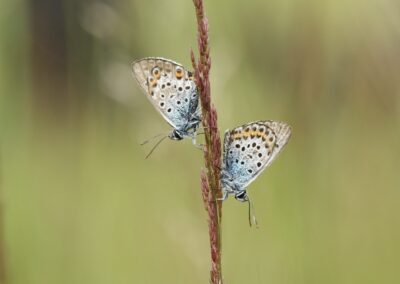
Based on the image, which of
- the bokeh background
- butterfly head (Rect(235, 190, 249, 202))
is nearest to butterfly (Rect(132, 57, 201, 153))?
butterfly head (Rect(235, 190, 249, 202))

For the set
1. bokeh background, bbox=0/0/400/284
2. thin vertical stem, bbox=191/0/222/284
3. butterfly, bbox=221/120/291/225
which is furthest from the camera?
bokeh background, bbox=0/0/400/284

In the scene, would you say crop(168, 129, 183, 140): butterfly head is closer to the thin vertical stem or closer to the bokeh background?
the thin vertical stem

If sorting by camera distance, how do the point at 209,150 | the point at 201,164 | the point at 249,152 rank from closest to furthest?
the point at 209,150 < the point at 249,152 < the point at 201,164

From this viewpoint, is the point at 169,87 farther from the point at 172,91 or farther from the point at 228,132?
the point at 228,132

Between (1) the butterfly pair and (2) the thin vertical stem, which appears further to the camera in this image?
(1) the butterfly pair

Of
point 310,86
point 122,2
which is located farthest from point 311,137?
point 122,2

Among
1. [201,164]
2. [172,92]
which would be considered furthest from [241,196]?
[201,164]

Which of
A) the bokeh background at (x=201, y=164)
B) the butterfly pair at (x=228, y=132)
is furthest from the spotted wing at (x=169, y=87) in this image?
the bokeh background at (x=201, y=164)

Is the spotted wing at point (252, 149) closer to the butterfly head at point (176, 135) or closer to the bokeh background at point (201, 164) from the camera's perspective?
the butterfly head at point (176, 135)
